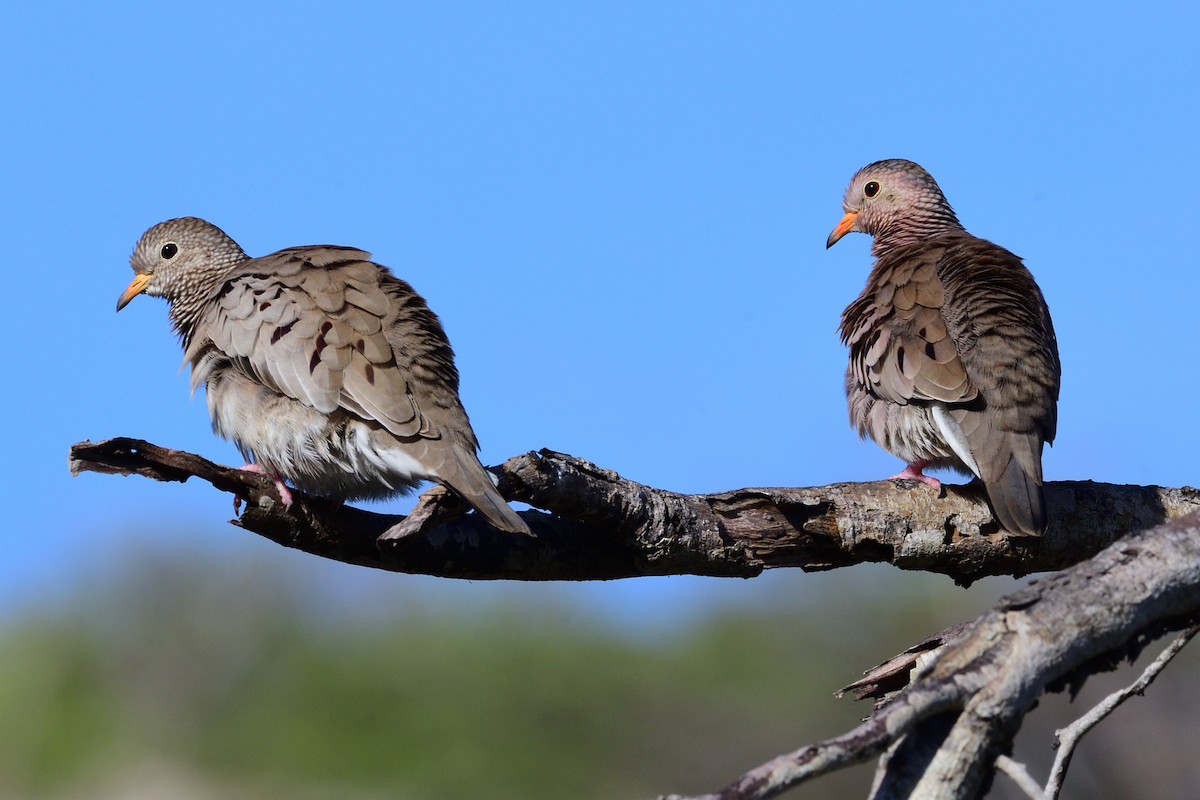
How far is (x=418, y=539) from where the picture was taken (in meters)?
4.30

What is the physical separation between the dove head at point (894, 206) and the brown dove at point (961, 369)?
2.93 feet

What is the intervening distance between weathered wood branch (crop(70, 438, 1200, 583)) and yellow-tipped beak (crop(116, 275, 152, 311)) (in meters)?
2.60

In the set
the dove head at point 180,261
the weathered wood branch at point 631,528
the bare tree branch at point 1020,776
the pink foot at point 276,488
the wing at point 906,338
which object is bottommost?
the bare tree branch at point 1020,776

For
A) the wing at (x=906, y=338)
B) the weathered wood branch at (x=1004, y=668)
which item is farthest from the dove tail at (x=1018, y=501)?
the weathered wood branch at (x=1004, y=668)

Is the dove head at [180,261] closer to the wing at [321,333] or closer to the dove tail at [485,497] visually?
the wing at [321,333]

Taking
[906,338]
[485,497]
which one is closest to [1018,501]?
[906,338]

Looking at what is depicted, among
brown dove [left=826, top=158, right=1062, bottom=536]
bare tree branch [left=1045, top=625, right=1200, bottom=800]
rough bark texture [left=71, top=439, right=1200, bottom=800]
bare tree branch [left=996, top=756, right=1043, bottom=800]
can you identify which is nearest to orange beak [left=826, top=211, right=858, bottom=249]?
brown dove [left=826, top=158, right=1062, bottom=536]

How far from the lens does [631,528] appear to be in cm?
434

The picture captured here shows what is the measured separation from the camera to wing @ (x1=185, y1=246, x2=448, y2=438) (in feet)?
15.4

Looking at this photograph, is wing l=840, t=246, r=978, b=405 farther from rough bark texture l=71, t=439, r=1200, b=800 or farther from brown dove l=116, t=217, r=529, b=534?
brown dove l=116, t=217, r=529, b=534

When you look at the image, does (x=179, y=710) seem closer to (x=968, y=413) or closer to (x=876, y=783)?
(x=968, y=413)

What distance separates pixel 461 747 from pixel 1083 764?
20.4 feet

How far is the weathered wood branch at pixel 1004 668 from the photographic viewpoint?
256 centimetres

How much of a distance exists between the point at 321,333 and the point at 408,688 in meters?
10.4
